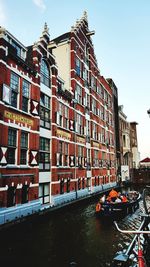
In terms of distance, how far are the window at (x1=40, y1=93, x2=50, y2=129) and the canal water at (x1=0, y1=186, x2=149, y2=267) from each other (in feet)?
25.1

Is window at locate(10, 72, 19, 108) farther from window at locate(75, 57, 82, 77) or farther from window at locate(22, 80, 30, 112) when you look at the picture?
window at locate(75, 57, 82, 77)

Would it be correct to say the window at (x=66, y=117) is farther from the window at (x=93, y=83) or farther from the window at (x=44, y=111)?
the window at (x=93, y=83)

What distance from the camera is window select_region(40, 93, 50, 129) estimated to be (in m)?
19.1

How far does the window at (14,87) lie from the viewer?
15.3 meters

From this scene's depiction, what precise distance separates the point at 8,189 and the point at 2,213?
159cm

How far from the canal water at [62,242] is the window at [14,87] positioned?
26.8 feet

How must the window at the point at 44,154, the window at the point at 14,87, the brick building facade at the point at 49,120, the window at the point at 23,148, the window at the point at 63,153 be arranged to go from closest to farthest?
1. the brick building facade at the point at 49,120
2. the window at the point at 14,87
3. the window at the point at 23,148
4. the window at the point at 44,154
5. the window at the point at 63,153

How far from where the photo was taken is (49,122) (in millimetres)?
19984

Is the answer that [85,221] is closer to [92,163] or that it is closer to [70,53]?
[92,163]

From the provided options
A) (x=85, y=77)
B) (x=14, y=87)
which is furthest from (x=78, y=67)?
(x=14, y=87)

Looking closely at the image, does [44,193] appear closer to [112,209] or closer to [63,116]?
[112,209]

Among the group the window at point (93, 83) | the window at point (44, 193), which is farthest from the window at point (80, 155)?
the window at point (93, 83)

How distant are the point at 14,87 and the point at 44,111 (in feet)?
14.6

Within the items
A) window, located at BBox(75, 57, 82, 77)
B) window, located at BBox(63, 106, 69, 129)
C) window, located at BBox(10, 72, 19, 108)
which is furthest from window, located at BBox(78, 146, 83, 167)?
window, located at BBox(10, 72, 19, 108)
